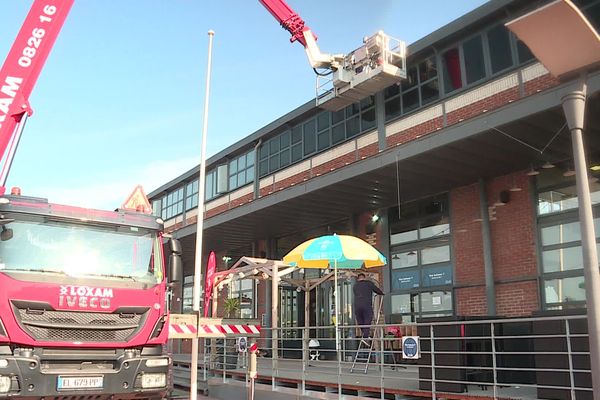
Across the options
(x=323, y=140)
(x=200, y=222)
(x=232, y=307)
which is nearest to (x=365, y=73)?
(x=323, y=140)

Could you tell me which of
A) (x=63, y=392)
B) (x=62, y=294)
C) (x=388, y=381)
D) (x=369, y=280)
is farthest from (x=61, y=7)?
(x=388, y=381)

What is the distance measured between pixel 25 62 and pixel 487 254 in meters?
9.43

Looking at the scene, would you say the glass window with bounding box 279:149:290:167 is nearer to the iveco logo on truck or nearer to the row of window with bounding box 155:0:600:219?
the row of window with bounding box 155:0:600:219

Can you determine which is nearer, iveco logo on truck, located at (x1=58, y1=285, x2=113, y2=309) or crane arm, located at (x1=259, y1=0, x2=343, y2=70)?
iveco logo on truck, located at (x1=58, y1=285, x2=113, y2=309)

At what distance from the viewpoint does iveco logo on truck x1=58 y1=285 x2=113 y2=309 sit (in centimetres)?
714

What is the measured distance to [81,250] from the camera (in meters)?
7.63

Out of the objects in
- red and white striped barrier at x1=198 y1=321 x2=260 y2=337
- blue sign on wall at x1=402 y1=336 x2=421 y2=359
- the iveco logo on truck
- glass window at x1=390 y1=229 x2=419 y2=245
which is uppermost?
glass window at x1=390 y1=229 x2=419 y2=245

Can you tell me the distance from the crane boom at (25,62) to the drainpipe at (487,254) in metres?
8.88

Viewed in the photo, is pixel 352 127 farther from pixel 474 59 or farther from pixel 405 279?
pixel 405 279

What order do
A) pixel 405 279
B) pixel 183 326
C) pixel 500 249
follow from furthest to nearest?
pixel 405 279, pixel 500 249, pixel 183 326

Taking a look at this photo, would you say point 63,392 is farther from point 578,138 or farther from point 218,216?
point 218,216

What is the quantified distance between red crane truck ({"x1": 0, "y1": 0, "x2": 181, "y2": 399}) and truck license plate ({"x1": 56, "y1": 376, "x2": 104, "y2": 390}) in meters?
0.01

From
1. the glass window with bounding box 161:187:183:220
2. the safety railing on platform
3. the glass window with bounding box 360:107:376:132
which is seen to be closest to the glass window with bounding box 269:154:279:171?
the glass window with bounding box 360:107:376:132

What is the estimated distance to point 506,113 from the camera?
9492 mm
